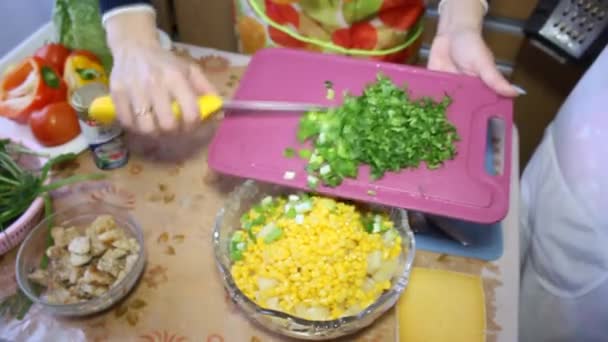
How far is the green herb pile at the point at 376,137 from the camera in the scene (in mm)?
757

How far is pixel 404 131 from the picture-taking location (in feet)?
2.53

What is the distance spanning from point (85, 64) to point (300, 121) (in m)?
0.47

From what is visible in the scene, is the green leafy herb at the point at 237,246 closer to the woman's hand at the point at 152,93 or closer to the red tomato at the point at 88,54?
the woman's hand at the point at 152,93

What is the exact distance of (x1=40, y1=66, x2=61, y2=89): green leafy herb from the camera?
0.97m

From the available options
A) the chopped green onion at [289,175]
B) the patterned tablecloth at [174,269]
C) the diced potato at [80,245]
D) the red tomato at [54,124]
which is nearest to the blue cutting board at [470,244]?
the patterned tablecloth at [174,269]

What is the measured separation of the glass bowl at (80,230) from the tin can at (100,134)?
0.37ft

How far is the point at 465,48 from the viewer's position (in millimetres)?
874

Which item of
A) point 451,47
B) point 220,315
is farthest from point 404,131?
point 220,315

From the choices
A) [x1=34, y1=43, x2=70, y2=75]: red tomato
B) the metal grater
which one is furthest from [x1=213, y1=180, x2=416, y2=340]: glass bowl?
the metal grater

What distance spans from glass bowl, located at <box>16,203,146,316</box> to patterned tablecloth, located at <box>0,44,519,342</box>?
1.3 inches

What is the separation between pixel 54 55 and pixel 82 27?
8 centimetres

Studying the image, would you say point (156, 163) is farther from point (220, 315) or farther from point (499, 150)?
point (499, 150)

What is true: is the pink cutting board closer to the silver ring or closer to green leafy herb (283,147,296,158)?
green leafy herb (283,147,296,158)

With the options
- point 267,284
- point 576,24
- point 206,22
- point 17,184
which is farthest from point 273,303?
point 206,22
